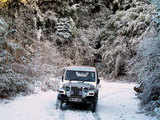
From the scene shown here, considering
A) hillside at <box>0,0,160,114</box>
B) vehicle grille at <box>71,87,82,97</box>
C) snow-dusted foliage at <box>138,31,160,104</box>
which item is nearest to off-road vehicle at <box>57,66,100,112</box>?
vehicle grille at <box>71,87,82,97</box>

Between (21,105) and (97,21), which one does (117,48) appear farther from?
(21,105)

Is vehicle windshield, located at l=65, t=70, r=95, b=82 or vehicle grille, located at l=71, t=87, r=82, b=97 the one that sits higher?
vehicle windshield, located at l=65, t=70, r=95, b=82

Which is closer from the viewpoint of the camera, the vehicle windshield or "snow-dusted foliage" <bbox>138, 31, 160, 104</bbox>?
"snow-dusted foliage" <bbox>138, 31, 160, 104</bbox>

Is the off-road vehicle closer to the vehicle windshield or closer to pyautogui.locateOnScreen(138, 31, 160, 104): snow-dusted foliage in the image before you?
the vehicle windshield

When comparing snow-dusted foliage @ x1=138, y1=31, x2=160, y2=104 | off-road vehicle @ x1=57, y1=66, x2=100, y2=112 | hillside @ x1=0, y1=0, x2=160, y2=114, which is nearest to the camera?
snow-dusted foliage @ x1=138, y1=31, x2=160, y2=104

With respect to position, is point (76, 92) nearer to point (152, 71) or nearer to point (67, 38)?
point (152, 71)

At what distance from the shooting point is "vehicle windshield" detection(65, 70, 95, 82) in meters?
13.5

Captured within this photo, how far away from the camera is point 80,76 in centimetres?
1369

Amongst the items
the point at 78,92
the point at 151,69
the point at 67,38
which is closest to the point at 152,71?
the point at 151,69

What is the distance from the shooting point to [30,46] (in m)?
22.7

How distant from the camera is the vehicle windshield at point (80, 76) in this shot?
13.5m

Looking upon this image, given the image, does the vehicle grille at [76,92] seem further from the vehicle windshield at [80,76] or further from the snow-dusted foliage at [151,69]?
the snow-dusted foliage at [151,69]

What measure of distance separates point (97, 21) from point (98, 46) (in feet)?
11.1

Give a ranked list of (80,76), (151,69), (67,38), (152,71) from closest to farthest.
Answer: (152,71)
(151,69)
(80,76)
(67,38)
